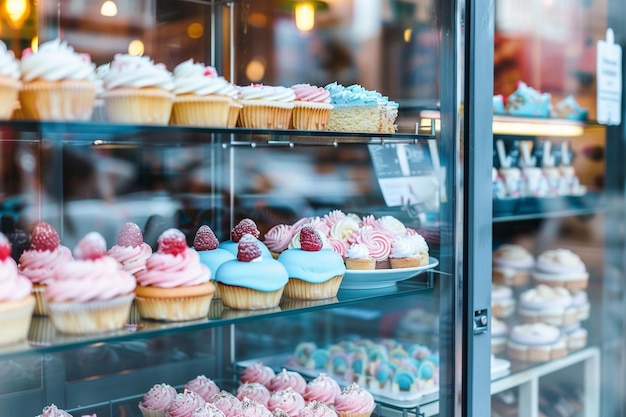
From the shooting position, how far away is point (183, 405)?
171 centimetres

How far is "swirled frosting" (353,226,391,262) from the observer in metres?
1.81

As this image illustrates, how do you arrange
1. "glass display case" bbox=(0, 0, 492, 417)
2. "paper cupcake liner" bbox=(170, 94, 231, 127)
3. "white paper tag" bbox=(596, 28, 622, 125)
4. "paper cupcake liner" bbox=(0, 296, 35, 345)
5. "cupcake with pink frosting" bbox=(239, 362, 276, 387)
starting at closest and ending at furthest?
"paper cupcake liner" bbox=(0, 296, 35, 345) → "paper cupcake liner" bbox=(170, 94, 231, 127) → "glass display case" bbox=(0, 0, 492, 417) → "cupcake with pink frosting" bbox=(239, 362, 276, 387) → "white paper tag" bbox=(596, 28, 622, 125)

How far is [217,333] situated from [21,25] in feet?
3.48

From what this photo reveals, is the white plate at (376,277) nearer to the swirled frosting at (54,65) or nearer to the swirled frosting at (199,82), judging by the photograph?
the swirled frosting at (199,82)

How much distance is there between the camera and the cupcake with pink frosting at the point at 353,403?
73.3 inches

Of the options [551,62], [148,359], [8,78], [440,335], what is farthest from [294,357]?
[551,62]

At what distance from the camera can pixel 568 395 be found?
2918mm

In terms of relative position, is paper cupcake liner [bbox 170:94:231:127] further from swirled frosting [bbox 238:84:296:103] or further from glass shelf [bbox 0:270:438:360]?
glass shelf [bbox 0:270:438:360]

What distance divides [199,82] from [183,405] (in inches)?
29.3

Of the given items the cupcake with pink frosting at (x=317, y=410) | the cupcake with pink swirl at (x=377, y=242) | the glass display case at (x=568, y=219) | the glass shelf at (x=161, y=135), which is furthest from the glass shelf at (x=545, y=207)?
the cupcake with pink frosting at (x=317, y=410)

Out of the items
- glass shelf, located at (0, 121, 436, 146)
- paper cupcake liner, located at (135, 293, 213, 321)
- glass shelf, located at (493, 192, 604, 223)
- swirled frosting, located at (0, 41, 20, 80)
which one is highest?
swirled frosting, located at (0, 41, 20, 80)

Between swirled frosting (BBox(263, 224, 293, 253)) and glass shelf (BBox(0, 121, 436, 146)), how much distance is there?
230 millimetres

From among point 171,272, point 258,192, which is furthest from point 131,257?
point 258,192

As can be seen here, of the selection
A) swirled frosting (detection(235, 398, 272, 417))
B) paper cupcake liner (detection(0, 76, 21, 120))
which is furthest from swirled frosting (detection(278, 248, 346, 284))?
paper cupcake liner (detection(0, 76, 21, 120))
